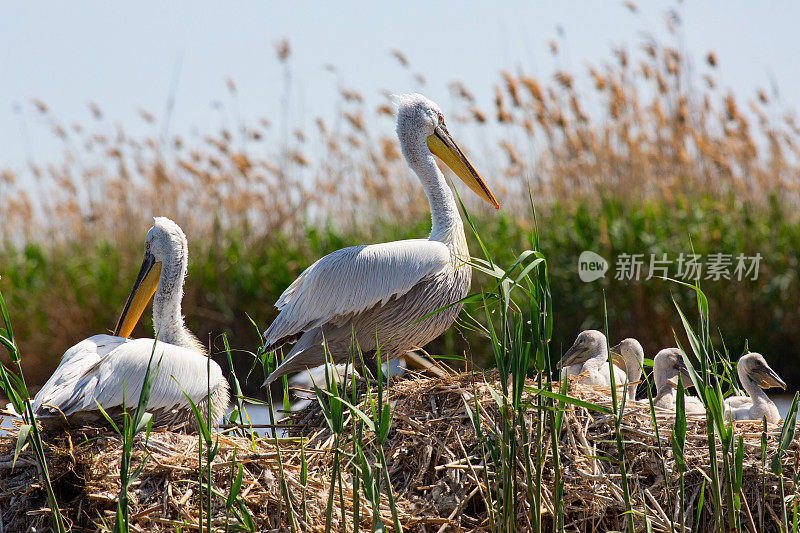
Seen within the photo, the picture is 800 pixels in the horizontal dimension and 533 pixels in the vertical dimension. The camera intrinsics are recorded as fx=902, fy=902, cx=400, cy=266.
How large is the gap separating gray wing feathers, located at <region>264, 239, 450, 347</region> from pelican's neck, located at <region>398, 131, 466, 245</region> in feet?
0.60

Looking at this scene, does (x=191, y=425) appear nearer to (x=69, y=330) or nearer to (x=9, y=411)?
(x=9, y=411)

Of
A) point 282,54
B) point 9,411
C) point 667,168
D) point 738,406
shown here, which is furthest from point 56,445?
point 667,168

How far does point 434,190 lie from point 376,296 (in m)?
0.60

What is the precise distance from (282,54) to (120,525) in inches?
243

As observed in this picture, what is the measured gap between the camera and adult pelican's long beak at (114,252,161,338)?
13.4 ft

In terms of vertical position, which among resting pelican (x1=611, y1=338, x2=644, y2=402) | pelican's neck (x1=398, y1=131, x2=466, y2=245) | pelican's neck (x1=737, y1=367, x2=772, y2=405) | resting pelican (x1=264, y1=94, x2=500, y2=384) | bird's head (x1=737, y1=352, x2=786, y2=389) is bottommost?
resting pelican (x1=611, y1=338, x2=644, y2=402)

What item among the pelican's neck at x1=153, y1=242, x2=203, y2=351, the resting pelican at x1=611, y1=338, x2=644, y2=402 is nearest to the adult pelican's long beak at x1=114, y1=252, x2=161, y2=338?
the pelican's neck at x1=153, y1=242, x2=203, y2=351

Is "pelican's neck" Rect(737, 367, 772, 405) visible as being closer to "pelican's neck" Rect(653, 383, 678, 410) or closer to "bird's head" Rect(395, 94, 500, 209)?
"pelican's neck" Rect(653, 383, 678, 410)

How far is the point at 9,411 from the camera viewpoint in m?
2.92

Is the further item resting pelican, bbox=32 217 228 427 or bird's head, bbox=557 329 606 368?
bird's head, bbox=557 329 606 368

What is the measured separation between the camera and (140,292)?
4.15 metres

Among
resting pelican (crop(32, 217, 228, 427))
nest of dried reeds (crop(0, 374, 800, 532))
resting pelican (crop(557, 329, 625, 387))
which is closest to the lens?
nest of dried reeds (crop(0, 374, 800, 532))

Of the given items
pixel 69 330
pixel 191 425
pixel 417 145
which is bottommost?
pixel 69 330

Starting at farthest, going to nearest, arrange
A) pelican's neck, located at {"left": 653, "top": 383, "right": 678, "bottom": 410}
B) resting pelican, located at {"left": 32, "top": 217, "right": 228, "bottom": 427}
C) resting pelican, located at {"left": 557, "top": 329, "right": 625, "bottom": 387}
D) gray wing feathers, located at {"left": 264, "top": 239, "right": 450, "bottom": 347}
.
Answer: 1. resting pelican, located at {"left": 557, "top": 329, "right": 625, "bottom": 387}
2. gray wing feathers, located at {"left": 264, "top": 239, "right": 450, "bottom": 347}
3. pelican's neck, located at {"left": 653, "top": 383, "right": 678, "bottom": 410}
4. resting pelican, located at {"left": 32, "top": 217, "right": 228, "bottom": 427}
